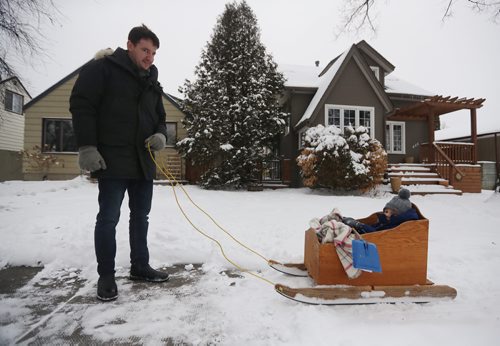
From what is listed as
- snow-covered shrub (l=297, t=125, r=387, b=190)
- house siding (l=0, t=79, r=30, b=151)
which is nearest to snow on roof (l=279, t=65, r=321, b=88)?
snow-covered shrub (l=297, t=125, r=387, b=190)

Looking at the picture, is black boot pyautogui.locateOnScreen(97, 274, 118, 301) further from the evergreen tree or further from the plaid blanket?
→ the evergreen tree

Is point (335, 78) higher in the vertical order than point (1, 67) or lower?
higher

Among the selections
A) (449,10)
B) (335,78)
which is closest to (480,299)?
(449,10)

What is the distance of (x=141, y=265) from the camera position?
Answer: 2693mm

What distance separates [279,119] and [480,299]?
9.21 m

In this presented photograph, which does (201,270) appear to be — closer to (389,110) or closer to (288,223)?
(288,223)

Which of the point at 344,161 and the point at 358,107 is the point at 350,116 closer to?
the point at 358,107

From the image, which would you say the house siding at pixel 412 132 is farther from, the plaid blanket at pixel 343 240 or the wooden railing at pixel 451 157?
the plaid blanket at pixel 343 240

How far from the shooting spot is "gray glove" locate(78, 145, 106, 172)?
Answer: 2217 millimetres

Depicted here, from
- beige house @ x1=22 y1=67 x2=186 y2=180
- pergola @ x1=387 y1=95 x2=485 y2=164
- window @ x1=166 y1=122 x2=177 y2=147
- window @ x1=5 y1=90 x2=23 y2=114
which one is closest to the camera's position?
pergola @ x1=387 y1=95 x2=485 y2=164

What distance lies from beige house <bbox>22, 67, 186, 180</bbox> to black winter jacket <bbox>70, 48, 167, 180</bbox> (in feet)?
37.8

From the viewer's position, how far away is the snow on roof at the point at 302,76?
13.9 metres

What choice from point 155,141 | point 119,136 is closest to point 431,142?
point 155,141

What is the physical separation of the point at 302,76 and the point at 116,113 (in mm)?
14884
